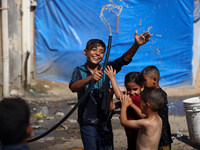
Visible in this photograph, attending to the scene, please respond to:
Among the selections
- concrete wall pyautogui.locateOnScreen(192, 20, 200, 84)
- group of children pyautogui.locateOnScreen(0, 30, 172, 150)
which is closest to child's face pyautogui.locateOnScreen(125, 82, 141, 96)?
group of children pyautogui.locateOnScreen(0, 30, 172, 150)

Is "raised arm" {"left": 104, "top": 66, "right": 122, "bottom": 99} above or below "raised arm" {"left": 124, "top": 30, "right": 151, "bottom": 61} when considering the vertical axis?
below

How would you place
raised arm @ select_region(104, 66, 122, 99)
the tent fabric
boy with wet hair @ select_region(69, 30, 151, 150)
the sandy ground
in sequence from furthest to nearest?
the tent fabric < the sandy ground < boy with wet hair @ select_region(69, 30, 151, 150) < raised arm @ select_region(104, 66, 122, 99)

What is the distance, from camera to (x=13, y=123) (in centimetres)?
155

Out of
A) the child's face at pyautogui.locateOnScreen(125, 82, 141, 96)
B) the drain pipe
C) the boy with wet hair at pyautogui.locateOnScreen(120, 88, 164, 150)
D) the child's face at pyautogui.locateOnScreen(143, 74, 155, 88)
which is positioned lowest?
the boy with wet hair at pyautogui.locateOnScreen(120, 88, 164, 150)

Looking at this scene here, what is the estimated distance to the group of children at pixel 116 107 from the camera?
278 centimetres

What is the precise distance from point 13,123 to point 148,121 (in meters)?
1.49

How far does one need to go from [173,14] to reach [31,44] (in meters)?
5.19

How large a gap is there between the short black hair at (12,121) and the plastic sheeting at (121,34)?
916 cm

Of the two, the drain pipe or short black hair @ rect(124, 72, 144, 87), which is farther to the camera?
the drain pipe

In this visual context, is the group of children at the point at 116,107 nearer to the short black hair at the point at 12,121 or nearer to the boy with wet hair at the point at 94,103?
the boy with wet hair at the point at 94,103

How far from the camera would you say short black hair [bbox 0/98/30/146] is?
5.10 ft

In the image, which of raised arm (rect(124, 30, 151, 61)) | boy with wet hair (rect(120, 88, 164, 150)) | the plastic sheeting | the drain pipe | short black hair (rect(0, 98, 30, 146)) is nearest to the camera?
short black hair (rect(0, 98, 30, 146))

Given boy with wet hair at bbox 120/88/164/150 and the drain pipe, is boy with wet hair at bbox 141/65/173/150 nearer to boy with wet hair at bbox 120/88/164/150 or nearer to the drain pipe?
boy with wet hair at bbox 120/88/164/150

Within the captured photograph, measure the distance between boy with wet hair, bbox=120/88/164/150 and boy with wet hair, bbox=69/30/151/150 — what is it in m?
0.34
